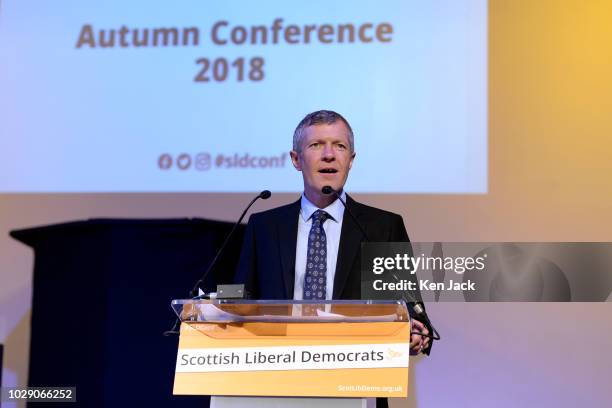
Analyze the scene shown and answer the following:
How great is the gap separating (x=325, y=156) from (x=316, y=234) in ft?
0.96

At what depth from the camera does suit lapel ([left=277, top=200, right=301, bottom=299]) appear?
303 centimetres

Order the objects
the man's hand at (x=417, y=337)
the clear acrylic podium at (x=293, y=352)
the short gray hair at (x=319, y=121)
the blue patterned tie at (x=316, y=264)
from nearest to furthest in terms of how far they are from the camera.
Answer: the clear acrylic podium at (x=293, y=352)
the man's hand at (x=417, y=337)
the blue patterned tie at (x=316, y=264)
the short gray hair at (x=319, y=121)

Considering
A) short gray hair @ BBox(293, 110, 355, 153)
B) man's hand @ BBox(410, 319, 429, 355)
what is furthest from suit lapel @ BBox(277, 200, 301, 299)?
man's hand @ BBox(410, 319, 429, 355)

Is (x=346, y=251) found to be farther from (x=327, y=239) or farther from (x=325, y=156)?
(x=325, y=156)

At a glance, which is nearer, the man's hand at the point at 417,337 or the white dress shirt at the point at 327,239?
the man's hand at the point at 417,337

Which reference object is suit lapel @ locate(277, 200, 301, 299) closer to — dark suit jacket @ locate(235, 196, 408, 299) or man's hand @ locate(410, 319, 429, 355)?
dark suit jacket @ locate(235, 196, 408, 299)

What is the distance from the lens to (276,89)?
4.34 meters

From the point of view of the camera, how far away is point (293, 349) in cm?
224

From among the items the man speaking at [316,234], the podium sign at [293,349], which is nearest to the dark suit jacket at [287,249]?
the man speaking at [316,234]

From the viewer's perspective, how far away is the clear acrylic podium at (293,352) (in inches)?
86.4

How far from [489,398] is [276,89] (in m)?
1.90

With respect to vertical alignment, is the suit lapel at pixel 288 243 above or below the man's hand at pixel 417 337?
above

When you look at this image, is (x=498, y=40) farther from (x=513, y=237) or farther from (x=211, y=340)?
(x=211, y=340)

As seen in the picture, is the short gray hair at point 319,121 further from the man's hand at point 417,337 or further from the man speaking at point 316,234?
the man's hand at point 417,337
